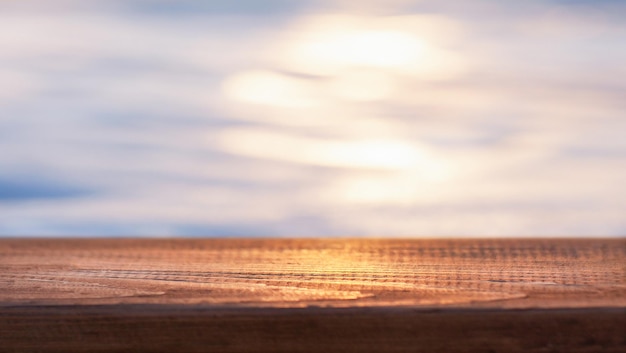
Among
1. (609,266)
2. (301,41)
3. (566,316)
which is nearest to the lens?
(566,316)

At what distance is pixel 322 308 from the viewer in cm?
36

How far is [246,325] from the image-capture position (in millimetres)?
368

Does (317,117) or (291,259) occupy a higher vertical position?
(317,117)

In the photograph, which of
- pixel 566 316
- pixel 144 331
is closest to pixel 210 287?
pixel 144 331

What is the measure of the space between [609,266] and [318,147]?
1.63 m

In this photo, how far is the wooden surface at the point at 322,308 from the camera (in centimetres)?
36

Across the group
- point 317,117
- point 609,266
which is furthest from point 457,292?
point 317,117

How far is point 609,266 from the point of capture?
51 cm

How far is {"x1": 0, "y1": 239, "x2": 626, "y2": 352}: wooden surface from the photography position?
356 millimetres

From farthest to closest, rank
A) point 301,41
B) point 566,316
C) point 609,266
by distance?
point 301,41
point 609,266
point 566,316

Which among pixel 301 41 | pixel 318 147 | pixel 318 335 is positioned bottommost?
Answer: pixel 318 335

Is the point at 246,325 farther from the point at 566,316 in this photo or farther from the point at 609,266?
the point at 609,266

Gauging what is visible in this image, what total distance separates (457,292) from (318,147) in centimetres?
173

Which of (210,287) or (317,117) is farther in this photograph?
(317,117)
